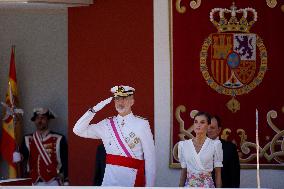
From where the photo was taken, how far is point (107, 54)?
1177cm

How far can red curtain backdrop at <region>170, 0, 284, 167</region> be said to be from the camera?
11555 mm

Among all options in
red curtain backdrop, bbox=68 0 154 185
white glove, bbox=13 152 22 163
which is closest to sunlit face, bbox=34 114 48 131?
white glove, bbox=13 152 22 163

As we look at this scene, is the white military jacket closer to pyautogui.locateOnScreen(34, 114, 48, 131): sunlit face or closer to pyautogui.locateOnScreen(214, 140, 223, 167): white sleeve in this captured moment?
pyautogui.locateOnScreen(214, 140, 223, 167): white sleeve

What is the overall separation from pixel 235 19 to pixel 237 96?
2.99 ft

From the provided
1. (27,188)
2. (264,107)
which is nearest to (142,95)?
(264,107)

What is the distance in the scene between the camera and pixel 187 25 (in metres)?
11.6

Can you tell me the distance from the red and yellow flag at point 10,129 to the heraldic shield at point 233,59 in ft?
9.39

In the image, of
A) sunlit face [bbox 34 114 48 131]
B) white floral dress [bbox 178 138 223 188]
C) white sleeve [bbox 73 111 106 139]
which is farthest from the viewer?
sunlit face [bbox 34 114 48 131]

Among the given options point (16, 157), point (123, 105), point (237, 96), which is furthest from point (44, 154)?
point (123, 105)

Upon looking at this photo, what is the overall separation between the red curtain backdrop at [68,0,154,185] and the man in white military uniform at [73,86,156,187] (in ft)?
7.10

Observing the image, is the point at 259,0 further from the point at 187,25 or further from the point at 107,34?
the point at 107,34

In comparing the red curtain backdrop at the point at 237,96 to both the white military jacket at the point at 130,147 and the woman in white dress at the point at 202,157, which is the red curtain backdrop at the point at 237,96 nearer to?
the white military jacket at the point at 130,147

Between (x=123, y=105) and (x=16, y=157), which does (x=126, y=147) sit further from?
(x=16, y=157)

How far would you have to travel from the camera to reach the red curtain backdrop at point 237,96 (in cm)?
1155
